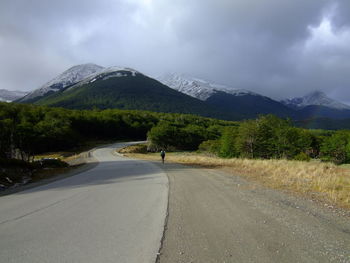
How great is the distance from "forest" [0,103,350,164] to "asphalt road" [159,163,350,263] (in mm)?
34328

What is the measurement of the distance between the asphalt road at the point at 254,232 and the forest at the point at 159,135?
34328mm

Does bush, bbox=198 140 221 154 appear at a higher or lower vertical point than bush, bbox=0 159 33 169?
lower

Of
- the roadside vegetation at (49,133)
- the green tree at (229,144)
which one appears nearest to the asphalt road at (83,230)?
the roadside vegetation at (49,133)

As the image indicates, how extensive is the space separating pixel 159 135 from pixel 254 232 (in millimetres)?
77146

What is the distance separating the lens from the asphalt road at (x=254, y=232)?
3741 millimetres

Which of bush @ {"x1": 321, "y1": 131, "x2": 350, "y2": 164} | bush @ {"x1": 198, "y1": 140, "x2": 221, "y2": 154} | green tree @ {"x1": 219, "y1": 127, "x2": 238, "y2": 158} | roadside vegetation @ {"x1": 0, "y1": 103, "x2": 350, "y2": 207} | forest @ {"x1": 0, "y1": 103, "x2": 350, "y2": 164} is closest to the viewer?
roadside vegetation @ {"x1": 0, "y1": 103, "x2": 350, "y2": 207}

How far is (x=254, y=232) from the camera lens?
15.3 feet

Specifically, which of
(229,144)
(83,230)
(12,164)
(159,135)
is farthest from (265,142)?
(83,230)

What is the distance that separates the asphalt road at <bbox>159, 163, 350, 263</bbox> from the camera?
12.3 ft

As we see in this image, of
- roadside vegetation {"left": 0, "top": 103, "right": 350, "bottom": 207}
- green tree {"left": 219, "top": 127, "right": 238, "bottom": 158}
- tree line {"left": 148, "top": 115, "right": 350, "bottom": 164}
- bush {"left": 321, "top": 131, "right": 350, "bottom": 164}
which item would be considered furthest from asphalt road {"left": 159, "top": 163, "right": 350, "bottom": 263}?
bush {"left": 321, "top": 131, "right": 350, "bottom": 164}

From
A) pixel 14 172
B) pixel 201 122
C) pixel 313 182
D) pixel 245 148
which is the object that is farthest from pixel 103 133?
pixel 313 182

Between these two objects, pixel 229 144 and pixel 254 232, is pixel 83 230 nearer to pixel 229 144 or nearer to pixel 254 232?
pixel 254 232

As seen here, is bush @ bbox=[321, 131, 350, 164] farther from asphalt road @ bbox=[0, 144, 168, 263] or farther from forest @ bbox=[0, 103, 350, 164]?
asphalt road @ bbox=[0, 144, 168, 263]

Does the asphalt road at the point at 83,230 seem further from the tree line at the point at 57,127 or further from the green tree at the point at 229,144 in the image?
the green tree at the point at 229,144
